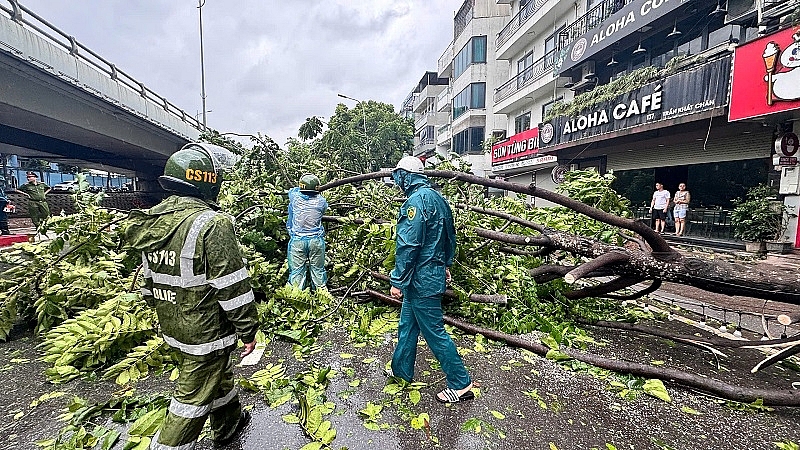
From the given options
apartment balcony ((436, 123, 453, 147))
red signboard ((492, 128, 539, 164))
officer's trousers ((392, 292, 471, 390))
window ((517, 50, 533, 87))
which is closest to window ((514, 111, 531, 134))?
red signboard ((492, 128, 539, 164))

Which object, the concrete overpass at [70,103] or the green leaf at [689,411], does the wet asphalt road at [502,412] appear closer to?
the green leaf at [689,411]

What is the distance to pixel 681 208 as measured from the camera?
11.5m

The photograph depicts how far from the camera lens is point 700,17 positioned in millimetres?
11922

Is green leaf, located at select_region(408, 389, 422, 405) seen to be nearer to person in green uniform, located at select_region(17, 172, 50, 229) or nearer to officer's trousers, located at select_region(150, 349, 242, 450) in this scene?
officer's trousers, located at select_region(150, 349, 242, 450)

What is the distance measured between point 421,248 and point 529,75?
22.1 meters

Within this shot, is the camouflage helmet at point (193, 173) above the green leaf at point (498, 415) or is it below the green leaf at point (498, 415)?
above

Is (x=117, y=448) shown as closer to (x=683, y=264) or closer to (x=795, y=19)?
(x=683, y=264)

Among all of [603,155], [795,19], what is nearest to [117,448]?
[795,19]

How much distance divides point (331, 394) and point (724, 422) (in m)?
2.73

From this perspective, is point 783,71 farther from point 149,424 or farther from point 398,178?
point 149,424

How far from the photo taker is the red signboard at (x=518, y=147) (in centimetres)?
1875

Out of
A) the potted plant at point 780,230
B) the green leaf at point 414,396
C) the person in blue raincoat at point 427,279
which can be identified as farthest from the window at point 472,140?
the green leaf at point 414,396

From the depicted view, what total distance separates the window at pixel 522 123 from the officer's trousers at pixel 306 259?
20327mm

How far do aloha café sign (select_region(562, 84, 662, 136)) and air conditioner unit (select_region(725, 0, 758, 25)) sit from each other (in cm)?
214
